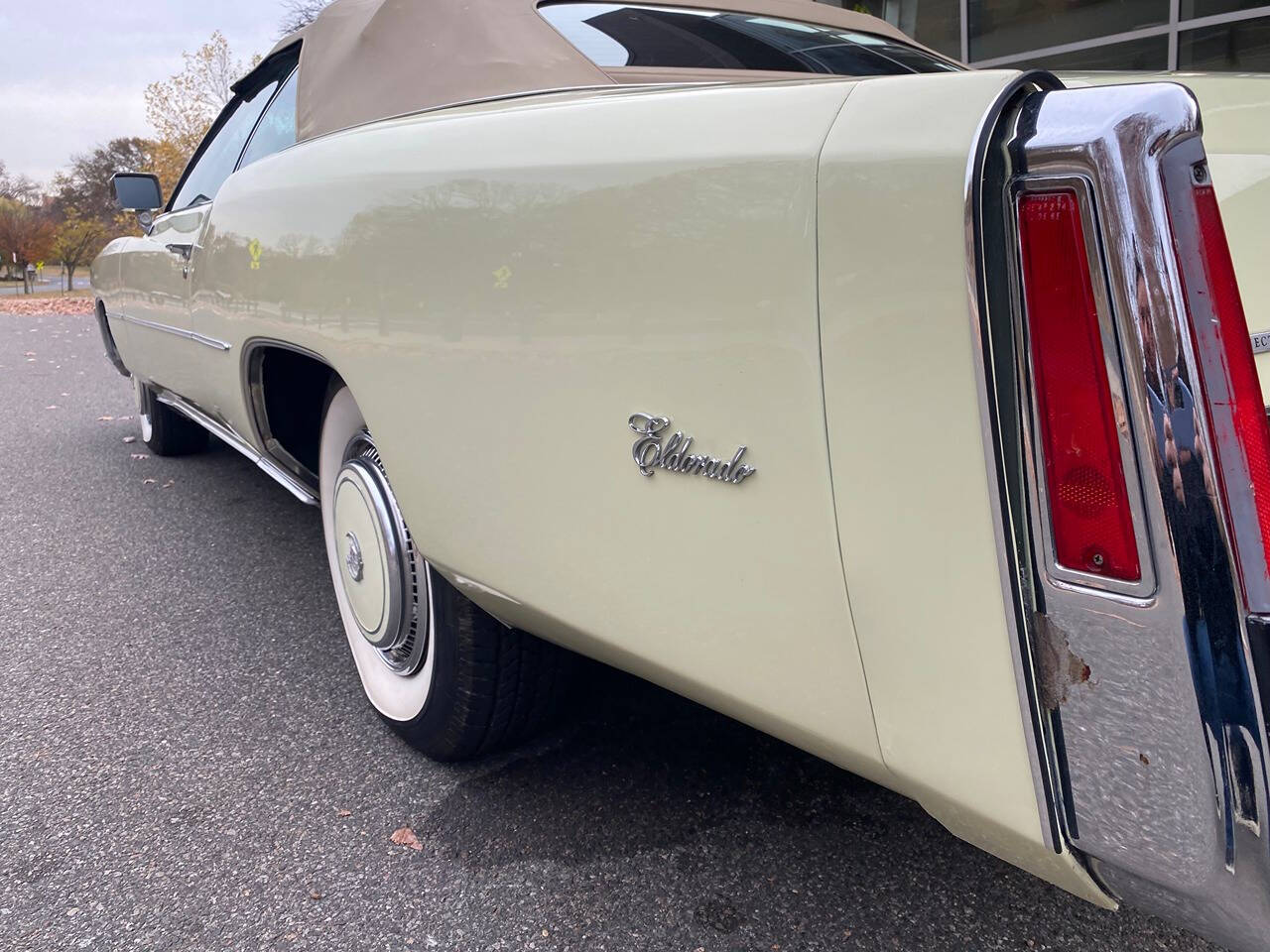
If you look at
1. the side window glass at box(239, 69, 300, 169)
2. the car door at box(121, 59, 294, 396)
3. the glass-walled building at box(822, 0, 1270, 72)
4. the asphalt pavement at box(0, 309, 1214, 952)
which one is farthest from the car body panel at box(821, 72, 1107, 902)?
the glass-walled building at box(822, 0, 1270, 72)

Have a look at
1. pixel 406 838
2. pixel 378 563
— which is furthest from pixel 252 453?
pixel 406 838

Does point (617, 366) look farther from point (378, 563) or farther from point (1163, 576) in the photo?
point (378, 563)

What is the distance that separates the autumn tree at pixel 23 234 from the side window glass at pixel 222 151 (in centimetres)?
3599

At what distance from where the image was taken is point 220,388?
276cm

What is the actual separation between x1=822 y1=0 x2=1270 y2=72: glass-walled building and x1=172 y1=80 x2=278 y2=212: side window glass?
23.3 ft

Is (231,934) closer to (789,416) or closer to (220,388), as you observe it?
(789,416)

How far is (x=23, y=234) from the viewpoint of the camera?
34625 mm

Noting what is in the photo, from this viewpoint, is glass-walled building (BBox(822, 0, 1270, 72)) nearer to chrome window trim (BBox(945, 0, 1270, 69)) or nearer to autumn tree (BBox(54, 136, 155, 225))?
chrome window trim (BBox(945, 0, 1270, 69))

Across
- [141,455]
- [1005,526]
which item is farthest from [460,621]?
[141,455]

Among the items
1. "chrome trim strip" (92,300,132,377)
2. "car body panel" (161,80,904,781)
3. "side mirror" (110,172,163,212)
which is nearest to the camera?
"car body panel" (161,80,904,781)

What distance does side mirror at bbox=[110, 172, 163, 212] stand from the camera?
416cm

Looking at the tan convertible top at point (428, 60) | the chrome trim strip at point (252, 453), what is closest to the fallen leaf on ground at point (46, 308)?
the chrome trim strip at point (252, 453)

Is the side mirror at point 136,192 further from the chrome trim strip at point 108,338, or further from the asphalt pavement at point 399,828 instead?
the asphalt pavement at point 399,828

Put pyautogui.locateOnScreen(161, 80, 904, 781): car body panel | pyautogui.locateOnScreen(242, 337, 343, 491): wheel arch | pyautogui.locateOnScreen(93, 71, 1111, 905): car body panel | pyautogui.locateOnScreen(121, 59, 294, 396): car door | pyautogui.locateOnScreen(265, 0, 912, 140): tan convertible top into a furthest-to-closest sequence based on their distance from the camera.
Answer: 1. pyautogui.locateOnScreen(121, 59, 294, 396): car door
2. pyautogui.locateOnScreen(242, 337, 343, 491): wheel arch
3. pyautogui.locateOnScreen(265, 0, 912, 140): tan convertible top
4. pyautogui.locateOnScreen(161, 80, 904, 781): car body panel
5. pyautogui.locateOnScreen(93, 71, 1111, 905): car body panel
